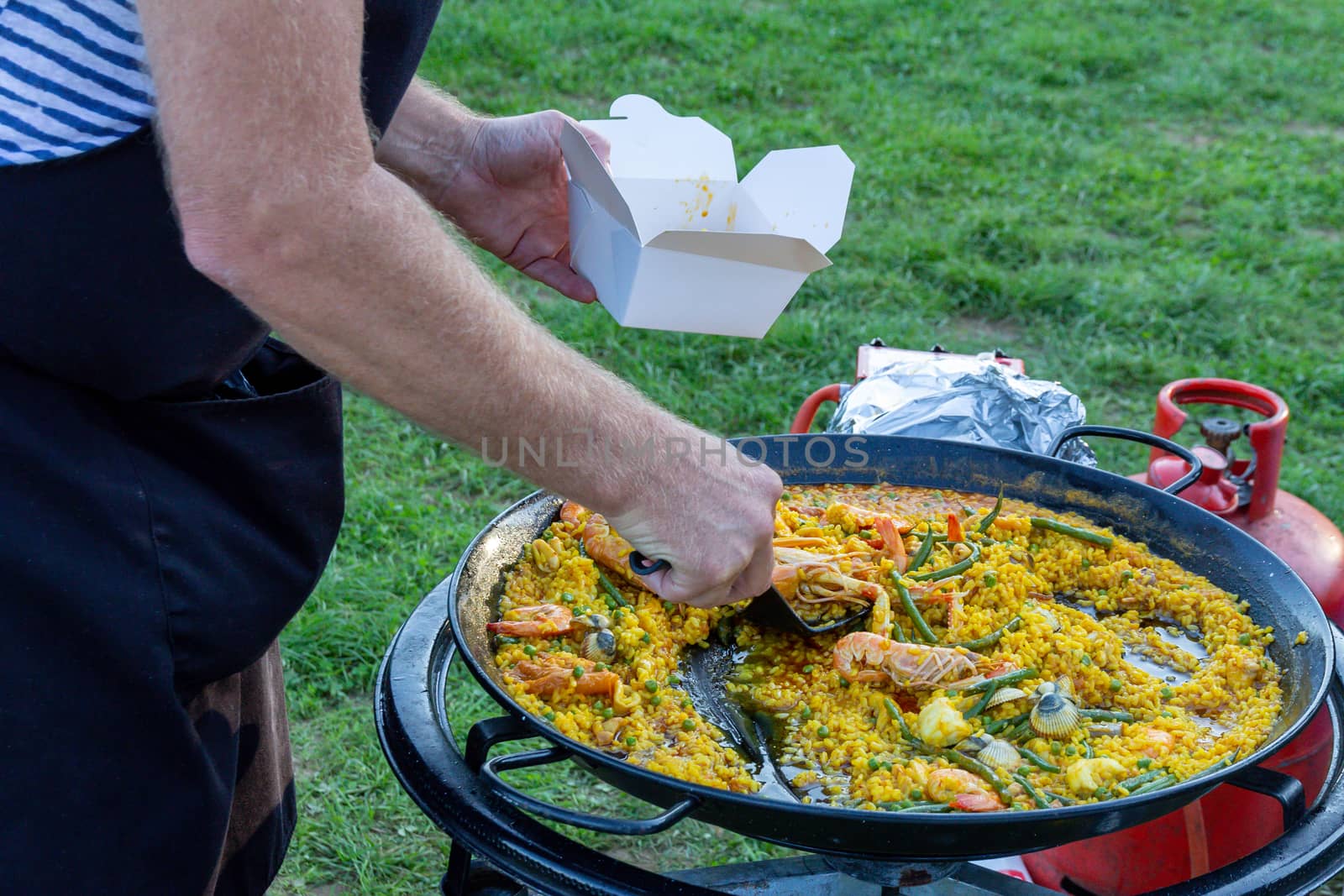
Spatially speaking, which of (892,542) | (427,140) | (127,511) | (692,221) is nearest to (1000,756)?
(892,542)

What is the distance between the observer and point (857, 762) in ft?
4.92

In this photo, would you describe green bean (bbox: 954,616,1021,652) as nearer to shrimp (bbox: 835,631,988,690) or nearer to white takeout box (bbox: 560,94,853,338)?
shrimp (bbox: 835,631,988,690)

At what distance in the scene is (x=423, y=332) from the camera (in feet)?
3.85

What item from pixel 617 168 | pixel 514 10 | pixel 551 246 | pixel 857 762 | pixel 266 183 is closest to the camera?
pixel 266 183

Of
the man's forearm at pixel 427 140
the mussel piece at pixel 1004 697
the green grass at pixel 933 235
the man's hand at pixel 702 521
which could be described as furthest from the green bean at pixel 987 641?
the green grass at pixel 933 235

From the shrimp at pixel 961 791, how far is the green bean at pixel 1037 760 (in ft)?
0.31

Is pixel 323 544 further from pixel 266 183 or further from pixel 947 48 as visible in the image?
pixel 947 48

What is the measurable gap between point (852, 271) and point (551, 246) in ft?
11.6

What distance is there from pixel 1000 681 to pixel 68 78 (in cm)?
134

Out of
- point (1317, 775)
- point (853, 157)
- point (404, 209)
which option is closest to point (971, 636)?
point (1317, 775)

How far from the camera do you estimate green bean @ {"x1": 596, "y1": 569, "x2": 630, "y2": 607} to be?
5.92 ft

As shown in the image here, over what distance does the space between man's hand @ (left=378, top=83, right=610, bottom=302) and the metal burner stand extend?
1.94ft

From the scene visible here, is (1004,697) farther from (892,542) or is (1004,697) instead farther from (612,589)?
(612,589)

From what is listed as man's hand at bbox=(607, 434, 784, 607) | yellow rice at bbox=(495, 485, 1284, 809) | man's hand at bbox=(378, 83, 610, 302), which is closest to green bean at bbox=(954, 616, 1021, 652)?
yellow rice at bbox=(495, 485, 1284, 809)
